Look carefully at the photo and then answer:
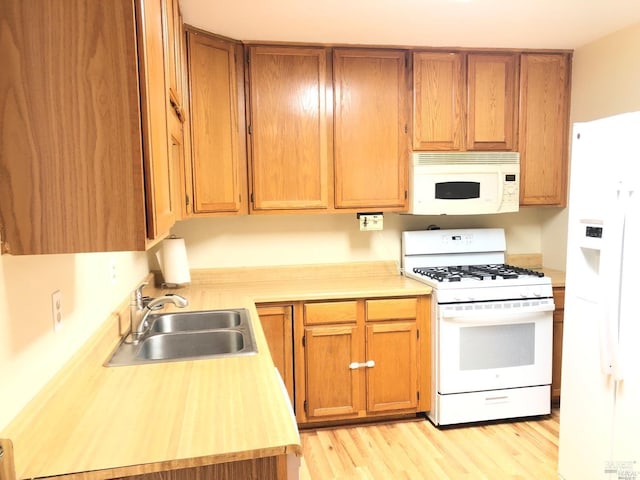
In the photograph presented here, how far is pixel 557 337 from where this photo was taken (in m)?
2.96

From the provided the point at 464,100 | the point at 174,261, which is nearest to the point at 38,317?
the point at 174,261

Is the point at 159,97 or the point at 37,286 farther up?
the point at 159,97

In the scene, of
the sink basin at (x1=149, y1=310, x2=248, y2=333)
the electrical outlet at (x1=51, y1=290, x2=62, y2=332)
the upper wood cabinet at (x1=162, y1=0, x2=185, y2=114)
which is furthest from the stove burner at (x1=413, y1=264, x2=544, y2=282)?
the electrical outlet at (x1=51, y1=290, x2=62, y2=332)

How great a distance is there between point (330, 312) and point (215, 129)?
1.27m

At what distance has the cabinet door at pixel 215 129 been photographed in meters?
2.62

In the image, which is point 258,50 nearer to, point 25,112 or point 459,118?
point 459,118

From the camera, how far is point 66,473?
3.06 feet

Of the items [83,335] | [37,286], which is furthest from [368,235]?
[37,286]

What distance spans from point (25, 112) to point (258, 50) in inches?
80.1

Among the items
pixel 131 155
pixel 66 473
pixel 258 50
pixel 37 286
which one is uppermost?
pixel 258 50

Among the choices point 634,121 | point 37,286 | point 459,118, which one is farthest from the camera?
point 459,118

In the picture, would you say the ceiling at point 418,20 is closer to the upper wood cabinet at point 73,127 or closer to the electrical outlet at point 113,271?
the electrical outlet at point 113,271

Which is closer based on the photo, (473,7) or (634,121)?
(634,121)

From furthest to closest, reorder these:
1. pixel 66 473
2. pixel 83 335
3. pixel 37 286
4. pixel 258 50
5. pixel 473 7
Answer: pixel 258 50
pixel 473 7
pixel 83 335
pixel 37 286
pixel 66 473
